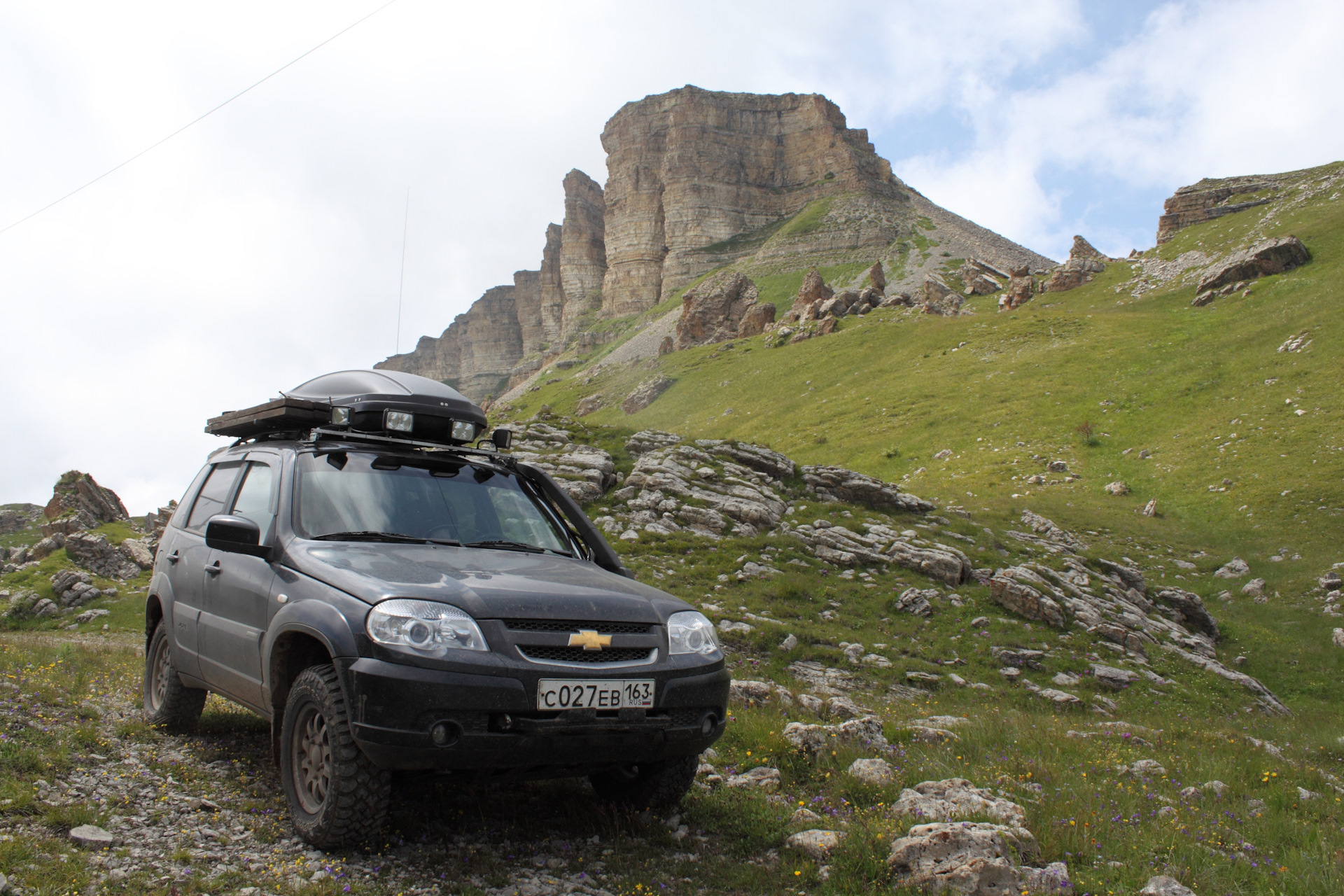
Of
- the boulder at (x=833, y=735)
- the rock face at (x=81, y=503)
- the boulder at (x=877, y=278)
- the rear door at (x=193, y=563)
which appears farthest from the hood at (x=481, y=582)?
the boulder at (x=877, y=278)

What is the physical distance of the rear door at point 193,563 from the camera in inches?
203

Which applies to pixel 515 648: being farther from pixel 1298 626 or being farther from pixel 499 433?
pixel 1298 626

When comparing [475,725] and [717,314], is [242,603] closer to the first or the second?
[475,725]

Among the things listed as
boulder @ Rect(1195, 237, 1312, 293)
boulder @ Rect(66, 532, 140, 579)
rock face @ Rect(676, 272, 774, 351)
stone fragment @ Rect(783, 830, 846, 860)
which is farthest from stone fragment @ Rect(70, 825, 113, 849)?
rock face @ Rect(676, 272, 774, 351)

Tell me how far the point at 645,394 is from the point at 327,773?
48.9m

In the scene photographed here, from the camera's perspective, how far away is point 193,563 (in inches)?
211

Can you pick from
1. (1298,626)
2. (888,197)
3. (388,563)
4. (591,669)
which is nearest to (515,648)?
(591,669)

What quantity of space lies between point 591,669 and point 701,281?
110 meters

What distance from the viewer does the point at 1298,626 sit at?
1439 centimetres

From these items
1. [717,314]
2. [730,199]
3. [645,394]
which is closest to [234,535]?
[645,394]

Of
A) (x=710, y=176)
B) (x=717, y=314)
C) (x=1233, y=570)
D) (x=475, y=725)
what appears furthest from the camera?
(x=710, y=176)

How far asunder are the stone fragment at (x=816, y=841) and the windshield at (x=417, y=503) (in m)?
2.30

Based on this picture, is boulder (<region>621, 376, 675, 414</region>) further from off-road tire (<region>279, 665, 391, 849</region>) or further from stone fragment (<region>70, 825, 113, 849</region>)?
stone fragment (<region>70, 825, 113, 849</region>)

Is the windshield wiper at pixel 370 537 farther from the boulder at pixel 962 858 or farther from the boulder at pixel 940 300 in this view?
the boulder at pixel 940 300
